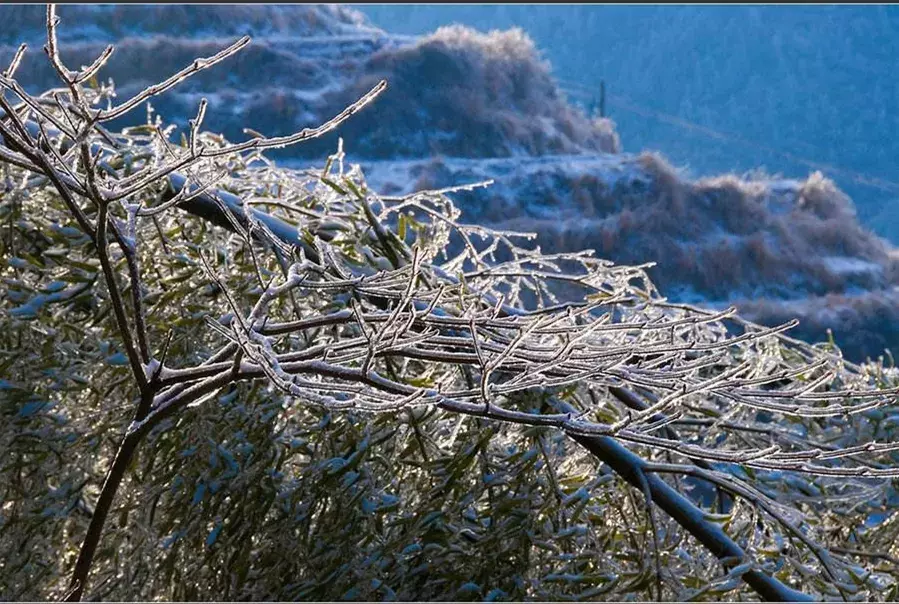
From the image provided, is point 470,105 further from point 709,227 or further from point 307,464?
point 307,464

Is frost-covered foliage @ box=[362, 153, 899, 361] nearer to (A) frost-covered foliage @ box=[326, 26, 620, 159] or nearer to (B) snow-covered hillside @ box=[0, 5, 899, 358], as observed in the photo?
(B) snow-covered hillside @ box=[0, 5, 899, 358]

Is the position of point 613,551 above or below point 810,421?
below

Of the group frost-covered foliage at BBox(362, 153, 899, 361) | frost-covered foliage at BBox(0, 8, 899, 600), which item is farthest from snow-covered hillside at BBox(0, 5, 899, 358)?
frost-covered foliage at BBox(0, 8, 899, 600)

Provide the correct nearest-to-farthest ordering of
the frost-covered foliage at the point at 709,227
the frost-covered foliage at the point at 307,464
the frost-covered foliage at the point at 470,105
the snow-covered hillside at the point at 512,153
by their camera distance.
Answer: the frost-covered foliage at the point at 307,464
the frost-covered foliage at the point at 709,227
the snow-covered hillside at the point at 512,153
the frost-covered foliage at the point at 470,105

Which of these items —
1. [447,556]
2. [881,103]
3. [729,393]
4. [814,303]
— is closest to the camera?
[729,393]

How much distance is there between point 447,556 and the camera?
0.76 m

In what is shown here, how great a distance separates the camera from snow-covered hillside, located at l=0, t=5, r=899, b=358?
484 cm

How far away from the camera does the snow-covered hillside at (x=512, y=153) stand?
4836 mm

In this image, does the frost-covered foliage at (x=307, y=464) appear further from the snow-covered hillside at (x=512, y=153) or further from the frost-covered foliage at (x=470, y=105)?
the frost-covered foliage at (x=470, y=105)

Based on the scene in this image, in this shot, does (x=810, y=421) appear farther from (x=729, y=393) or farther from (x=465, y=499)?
(x=729, y=393)

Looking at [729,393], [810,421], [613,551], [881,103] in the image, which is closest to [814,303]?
[881,103]

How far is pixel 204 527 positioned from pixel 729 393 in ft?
1.61

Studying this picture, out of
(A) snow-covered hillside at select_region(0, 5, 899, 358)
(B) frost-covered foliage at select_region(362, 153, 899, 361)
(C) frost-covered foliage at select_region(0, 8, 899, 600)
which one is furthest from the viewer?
(A) snow-covered hillside at select_region(0, 5, 899, 358)

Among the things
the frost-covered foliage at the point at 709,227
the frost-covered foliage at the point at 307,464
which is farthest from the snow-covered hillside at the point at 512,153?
the frost-covered foliage at the point at 307,464
